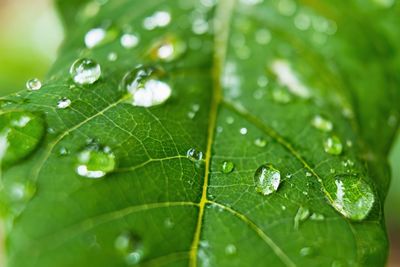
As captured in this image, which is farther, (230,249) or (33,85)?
(33,85)

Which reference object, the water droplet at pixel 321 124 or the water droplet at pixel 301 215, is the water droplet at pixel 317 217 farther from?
the water droplet at pixel 321 124

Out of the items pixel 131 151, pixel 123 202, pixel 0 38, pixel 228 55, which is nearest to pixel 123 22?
pixel 228 55

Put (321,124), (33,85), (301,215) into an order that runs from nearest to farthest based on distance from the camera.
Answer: (301,215)
(33,85)
(321,124)

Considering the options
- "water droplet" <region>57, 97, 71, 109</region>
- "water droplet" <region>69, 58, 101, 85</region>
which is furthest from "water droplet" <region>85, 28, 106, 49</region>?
"water droplet" <region>57, 97, 71, 109</region>

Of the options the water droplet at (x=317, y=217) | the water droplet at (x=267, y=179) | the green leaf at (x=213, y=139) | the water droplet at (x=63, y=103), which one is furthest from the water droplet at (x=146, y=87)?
the water droplet at (x=317, y=217)

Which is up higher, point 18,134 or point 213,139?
point 18,134

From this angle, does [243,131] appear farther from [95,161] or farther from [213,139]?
[95,161]

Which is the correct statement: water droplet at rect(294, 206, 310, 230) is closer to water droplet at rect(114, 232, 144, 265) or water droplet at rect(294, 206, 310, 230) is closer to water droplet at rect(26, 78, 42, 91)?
water droplet at rect(114, 232, 144, 265)

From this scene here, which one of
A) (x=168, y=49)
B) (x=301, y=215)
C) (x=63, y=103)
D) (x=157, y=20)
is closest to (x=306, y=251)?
(x=301, y=215)

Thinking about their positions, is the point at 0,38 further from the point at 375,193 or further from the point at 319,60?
the point at 375,193
